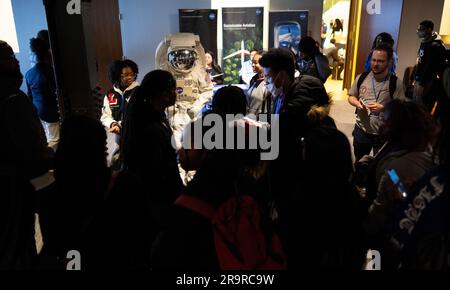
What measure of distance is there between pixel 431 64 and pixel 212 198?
12.9ft

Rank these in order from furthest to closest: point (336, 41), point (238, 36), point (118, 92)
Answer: point (336, 41)
point (238, 36)
point (118, 92)

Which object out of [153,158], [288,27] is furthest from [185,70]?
[288,27]

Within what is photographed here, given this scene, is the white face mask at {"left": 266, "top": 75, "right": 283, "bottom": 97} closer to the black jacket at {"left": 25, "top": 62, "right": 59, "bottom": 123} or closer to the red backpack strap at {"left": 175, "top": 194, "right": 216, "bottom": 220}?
the red backpack strap at {"left": 175, "top": 194, "right": 216, "bottom": 220}

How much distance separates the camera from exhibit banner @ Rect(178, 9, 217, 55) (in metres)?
6.90

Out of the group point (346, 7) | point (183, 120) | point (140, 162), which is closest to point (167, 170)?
point (140, 162)

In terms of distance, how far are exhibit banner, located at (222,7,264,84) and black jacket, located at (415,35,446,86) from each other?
318 cm

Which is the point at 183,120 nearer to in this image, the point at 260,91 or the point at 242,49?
the point at 260,91

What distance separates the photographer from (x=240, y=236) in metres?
1.27
